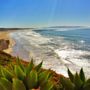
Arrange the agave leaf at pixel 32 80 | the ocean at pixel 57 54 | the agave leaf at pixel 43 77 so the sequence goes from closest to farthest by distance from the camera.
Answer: the agave leaf at pixel 32 80
the agave leaf at pixel 43 77
the ocean at pixel 57 54

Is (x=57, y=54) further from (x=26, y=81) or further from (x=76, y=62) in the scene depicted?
(x=26, y=81)

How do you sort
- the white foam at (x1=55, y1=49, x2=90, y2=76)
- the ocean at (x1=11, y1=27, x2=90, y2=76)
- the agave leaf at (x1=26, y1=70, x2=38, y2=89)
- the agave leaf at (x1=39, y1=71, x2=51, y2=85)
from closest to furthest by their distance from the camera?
the agave leaf at (x1=26, y1=70, x2=38, y2=89) < the agave leaf at (x1=39, y1=71, x2=51, y2=85) < the white foam at (x1=55, y1=49, x2=90, y2=76) < the ocean at (x1=11, y1=27, x2=90, y2=76)

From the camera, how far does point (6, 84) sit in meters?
2.94

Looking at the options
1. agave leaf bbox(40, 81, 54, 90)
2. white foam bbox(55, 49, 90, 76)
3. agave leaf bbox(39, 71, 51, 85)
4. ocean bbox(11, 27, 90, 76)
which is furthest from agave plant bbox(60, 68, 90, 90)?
white foam bbox(55, 49, 90, 76)

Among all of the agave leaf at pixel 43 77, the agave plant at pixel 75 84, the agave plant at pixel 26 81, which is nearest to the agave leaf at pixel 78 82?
the agave plant at pixel 75 84

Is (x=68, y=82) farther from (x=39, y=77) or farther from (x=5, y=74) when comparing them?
(x=5, y=74)

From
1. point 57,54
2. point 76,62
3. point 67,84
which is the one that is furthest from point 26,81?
point 57,54

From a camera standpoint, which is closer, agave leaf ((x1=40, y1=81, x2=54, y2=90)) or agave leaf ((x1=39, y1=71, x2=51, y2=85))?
agave leaf ((x1=40, y1=81, x2=54, y2=90))

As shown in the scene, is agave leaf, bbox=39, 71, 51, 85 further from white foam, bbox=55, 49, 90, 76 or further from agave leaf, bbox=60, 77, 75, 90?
white foam, bbox=55, 49, 90, 76

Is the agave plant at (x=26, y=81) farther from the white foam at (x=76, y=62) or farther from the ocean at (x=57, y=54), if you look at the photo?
the white foam at (x=76, y=62)

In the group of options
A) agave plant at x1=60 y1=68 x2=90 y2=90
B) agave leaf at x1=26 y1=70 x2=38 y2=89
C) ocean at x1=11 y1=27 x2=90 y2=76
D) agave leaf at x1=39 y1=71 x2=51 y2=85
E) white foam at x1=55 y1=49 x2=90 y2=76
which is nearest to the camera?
agave plant at x1=60 y1=68 x2=90 y2=90

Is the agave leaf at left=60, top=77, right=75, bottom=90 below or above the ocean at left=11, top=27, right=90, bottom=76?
above

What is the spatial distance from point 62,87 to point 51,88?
0.14 metres

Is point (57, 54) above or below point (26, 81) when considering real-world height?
below
